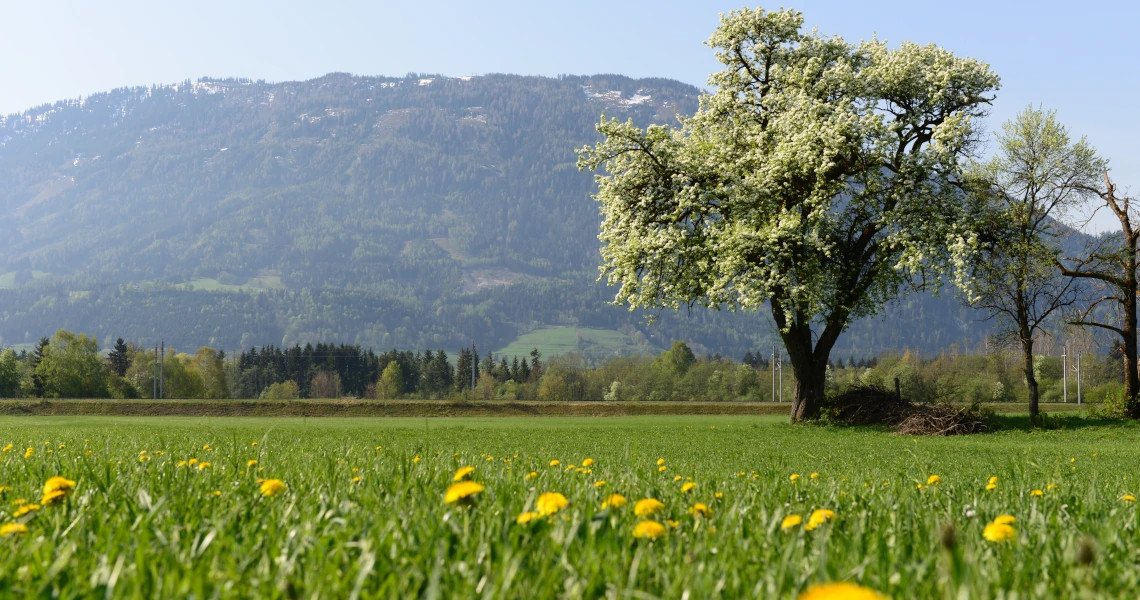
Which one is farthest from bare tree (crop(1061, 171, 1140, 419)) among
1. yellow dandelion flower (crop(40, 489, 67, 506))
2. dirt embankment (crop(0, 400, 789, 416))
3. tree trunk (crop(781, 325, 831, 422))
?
yellow dandelion flower (crop(40, 489, 67, 506))

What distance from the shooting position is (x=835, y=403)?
32812mm

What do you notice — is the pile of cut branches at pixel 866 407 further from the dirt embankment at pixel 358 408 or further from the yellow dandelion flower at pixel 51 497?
the yellow dandelion flower at pixel 51 497

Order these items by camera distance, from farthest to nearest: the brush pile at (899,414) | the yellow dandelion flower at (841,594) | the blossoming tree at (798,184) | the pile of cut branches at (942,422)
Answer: the brush pile at (899,414) < the pile of cut branches at (942,422) < the blossoming tree at (798,184) < the yellow dandelion flower at (841,594)

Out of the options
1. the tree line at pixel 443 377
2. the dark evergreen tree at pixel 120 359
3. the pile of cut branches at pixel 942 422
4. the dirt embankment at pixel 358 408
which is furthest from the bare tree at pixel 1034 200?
the dark evergreen tree at pixel 120 359

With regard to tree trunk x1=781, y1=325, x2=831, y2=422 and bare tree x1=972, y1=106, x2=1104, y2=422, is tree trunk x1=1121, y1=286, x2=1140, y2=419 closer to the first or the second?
bare tree x1=972, y1=106, x2=1104, y2=422

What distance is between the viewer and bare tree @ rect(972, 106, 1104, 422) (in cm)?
3269

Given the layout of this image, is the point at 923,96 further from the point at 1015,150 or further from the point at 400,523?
the point at 400,523

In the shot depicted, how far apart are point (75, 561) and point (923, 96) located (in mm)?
32342

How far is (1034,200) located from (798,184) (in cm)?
1171

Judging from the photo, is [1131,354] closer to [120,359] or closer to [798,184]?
[798,184]

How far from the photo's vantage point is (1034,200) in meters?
34.2

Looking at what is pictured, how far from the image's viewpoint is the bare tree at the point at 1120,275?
114 feet

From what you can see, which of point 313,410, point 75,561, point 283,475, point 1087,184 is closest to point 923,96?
point 1087,184

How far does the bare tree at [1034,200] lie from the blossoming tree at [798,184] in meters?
4.96
